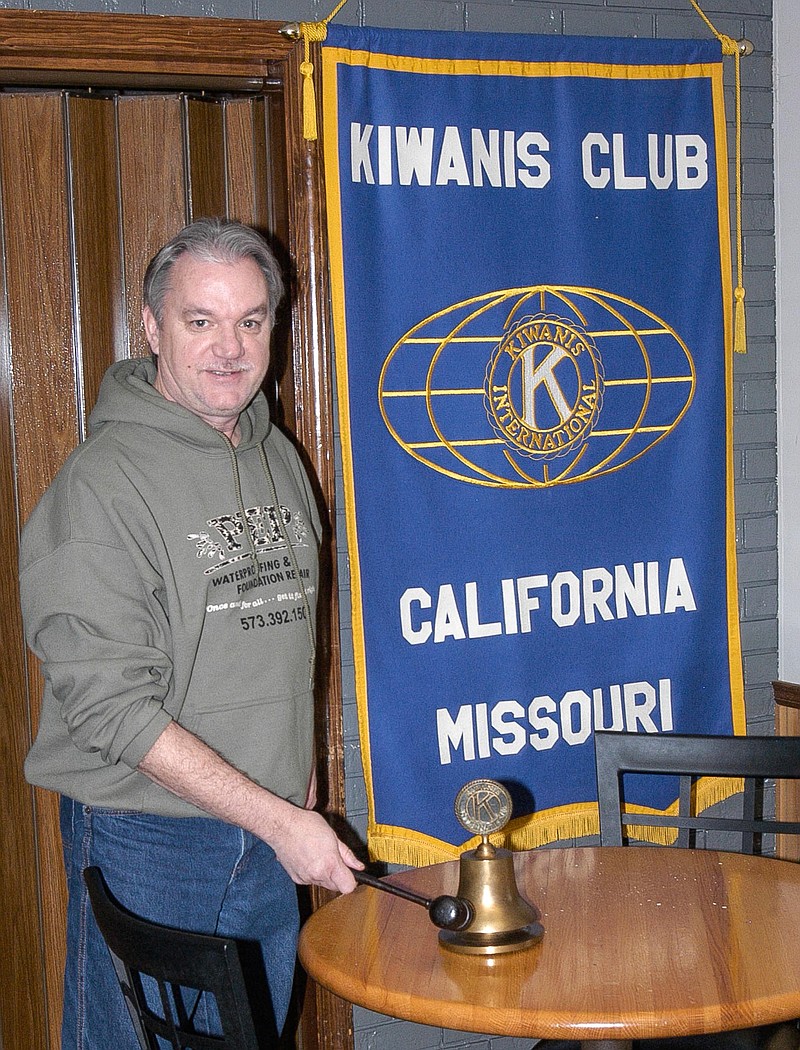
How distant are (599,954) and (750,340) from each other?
1.74 meters

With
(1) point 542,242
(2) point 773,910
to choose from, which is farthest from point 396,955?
(1) point 542,242

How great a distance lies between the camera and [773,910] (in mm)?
1586

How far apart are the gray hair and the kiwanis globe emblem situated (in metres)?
0.62

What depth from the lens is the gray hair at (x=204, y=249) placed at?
1802 millimetres

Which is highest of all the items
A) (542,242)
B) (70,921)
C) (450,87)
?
(450,87)

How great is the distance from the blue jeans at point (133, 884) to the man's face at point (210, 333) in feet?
2.04

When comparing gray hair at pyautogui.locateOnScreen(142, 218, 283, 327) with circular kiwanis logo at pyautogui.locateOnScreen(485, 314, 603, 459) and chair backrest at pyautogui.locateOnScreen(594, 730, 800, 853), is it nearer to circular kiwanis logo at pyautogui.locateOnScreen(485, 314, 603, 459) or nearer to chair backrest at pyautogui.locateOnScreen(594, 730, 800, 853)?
circular kiwanis logo at pyautogui.locateOnScreen(485, 314, 603, 459)

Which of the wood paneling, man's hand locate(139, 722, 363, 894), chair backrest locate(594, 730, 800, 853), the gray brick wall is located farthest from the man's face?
chair backrest locate(594, 730, 800, 853)

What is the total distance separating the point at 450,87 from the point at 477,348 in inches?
20.8

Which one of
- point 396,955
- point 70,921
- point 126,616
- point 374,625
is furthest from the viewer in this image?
point 374,625

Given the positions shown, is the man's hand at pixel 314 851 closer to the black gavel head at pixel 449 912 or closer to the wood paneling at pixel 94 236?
the black gavel head at pixel 449 912

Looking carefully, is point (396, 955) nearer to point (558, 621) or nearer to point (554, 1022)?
point (554, 1022)

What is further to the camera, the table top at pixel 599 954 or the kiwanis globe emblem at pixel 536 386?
the kiwanis globe emblem at pixel 536 386

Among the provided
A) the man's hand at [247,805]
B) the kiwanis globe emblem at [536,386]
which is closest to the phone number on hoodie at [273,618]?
the man's hand at [247,805]
